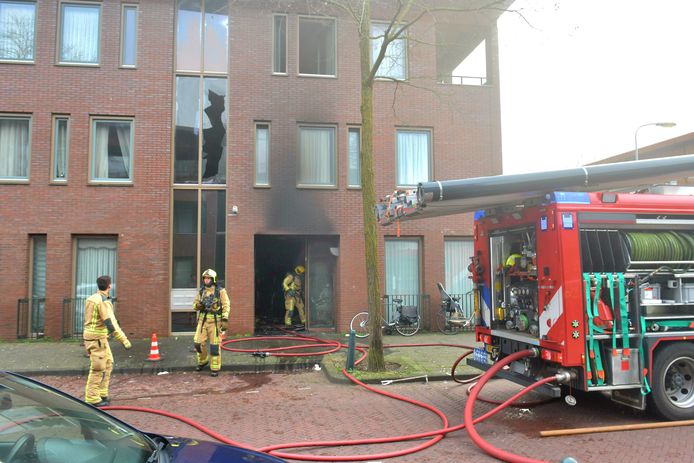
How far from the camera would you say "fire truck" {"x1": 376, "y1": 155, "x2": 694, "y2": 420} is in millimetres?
5695

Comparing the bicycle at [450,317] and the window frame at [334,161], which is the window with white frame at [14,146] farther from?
the bicycle at [450,317]

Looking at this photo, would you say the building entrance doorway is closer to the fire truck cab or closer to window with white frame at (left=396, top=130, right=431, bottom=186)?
window with white frame at (left=396, top=130, right=431, bottom=186)

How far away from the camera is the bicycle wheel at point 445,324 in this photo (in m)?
13.1

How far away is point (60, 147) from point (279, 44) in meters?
6.24

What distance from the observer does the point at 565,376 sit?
5645 mm

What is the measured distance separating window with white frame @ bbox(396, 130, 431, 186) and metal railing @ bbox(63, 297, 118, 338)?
8.16m

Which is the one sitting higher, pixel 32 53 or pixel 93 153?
pixel 32 53

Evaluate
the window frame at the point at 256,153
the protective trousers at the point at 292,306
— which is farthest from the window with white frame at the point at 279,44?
the protective trousers at the point at 292,306

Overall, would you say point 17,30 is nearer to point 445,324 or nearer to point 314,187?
point 314,187

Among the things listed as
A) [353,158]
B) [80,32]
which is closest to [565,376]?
[353,158]

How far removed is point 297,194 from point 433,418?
7.99m

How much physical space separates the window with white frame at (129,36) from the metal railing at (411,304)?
29.9ft

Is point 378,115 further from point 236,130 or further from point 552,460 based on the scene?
point 552,460

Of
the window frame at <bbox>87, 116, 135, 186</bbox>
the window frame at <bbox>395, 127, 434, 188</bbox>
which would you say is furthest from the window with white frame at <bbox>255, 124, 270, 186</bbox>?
the window frame at <bbox>395, 127, 434, 188</bbox>
